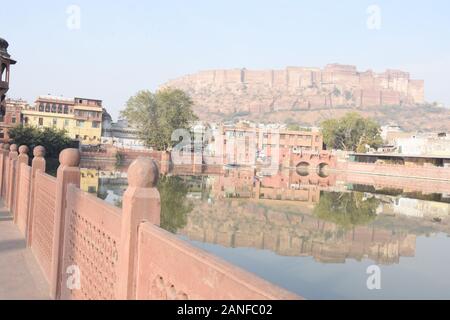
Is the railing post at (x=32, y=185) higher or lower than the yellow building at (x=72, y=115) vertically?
lower

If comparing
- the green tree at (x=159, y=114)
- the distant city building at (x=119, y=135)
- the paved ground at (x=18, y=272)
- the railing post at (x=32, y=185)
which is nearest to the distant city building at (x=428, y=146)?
the green tree at (x=159, y=114)

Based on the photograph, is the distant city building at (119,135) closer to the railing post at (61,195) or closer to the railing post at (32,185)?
the railing post at (32,185)

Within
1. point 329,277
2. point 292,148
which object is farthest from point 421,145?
point 329,277

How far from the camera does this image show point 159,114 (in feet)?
178

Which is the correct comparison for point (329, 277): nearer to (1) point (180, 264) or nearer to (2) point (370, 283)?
(2) point (370, 283)

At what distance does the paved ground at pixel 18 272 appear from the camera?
5348 mm

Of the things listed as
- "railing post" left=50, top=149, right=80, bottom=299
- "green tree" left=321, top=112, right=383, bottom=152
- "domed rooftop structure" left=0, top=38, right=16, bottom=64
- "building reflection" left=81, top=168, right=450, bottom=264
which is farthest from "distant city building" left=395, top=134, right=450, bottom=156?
"railing post" left=50, top=149, right=80, bottom=299

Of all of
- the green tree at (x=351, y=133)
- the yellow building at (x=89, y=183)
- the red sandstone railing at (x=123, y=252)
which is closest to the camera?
the red sandstone railing at (x=123, y=252)

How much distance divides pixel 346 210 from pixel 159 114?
114 feet

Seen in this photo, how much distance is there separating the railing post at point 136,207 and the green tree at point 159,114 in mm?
50236

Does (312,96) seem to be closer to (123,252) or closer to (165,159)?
(165,159)

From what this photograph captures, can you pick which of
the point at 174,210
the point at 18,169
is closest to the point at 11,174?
the point at 18,169

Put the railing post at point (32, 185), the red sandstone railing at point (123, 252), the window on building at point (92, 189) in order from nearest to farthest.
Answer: the red sandstone railing at point (123, 252) → the railing post at point (32, 185) → the window on building at point (92, 189)
